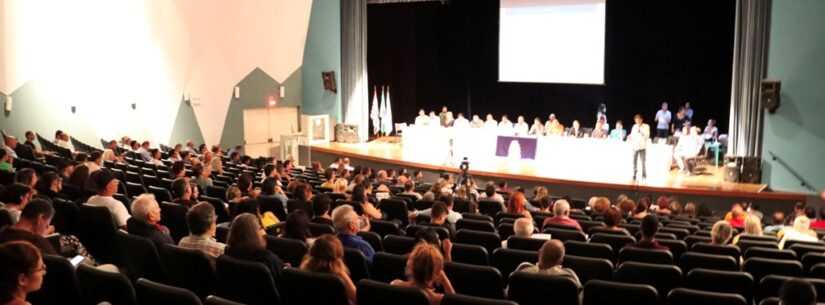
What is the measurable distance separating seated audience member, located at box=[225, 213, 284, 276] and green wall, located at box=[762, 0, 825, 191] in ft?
40.1

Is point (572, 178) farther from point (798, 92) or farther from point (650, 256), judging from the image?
point (650, 256)

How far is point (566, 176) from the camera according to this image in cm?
1535

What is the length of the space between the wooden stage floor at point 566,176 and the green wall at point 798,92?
0.67 metres

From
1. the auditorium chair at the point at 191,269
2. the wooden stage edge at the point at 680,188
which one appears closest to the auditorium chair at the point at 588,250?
the auditorium chair at the point at 191,269

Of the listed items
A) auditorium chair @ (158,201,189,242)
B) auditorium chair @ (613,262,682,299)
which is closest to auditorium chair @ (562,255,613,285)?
auditorium chair @ (613,262,682,299)

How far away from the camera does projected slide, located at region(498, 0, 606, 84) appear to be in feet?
64.3

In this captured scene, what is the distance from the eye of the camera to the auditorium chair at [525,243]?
6379mm

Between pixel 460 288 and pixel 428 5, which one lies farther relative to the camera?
pixel 428 5

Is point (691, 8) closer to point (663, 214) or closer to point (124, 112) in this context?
point (663, 214)

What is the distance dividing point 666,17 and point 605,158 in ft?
18.5

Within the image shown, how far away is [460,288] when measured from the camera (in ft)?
15.9

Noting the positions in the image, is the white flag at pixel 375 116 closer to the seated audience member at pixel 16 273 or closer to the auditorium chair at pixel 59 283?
the auditorium chair at pixel 59 283

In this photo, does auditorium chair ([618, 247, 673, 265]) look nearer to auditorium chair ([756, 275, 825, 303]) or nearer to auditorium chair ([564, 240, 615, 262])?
auditorium chair ([564, 240, 615, 262])

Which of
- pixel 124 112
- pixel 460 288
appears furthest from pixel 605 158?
pixel 460 288
